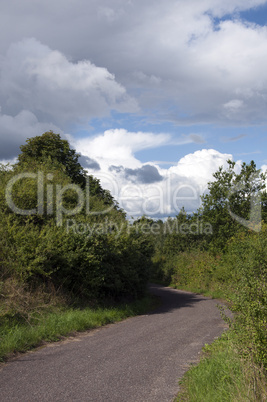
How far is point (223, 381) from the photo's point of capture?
18.7ft

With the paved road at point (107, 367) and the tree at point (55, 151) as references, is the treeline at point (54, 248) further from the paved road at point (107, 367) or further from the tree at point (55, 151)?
the tree at point (55, 151)

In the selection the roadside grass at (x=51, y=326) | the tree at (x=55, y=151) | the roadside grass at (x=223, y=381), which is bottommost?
the roadside grass at (x=51, y=326)

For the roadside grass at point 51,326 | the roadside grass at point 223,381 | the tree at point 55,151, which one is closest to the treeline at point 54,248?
the roadside grass at point 51,326

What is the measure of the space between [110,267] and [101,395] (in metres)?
10.4

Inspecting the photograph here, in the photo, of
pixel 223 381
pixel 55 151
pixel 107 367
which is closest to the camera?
pixel 223 381

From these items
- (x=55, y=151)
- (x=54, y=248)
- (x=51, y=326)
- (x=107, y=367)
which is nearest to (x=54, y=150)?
(x=55, y=151)

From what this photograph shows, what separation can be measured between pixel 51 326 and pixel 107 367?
12.0ft

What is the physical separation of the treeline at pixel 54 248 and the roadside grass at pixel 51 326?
1.67 ft

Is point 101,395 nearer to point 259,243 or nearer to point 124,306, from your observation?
point 124,306

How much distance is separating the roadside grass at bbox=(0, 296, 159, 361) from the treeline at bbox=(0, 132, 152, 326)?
1.67 feet

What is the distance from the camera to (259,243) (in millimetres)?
20000

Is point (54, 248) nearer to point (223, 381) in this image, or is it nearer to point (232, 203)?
point (223, 381)

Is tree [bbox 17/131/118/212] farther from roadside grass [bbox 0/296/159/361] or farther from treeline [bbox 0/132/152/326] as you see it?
roadside grass [bbox 0/296/159/361]

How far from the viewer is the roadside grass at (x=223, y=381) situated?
4.66 m
